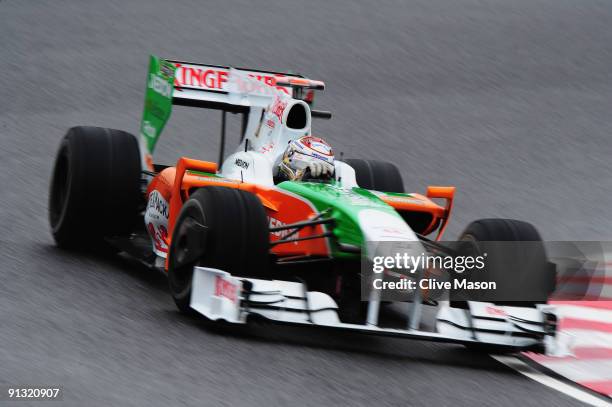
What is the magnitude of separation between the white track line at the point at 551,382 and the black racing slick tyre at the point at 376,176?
8.69ft

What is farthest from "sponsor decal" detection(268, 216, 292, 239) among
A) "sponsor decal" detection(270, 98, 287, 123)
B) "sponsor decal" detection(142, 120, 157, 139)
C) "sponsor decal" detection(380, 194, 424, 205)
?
"sponsor decal" detection(142, 120, 157, 139)

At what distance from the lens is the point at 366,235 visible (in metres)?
7.20

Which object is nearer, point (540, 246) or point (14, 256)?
point (540, 246)

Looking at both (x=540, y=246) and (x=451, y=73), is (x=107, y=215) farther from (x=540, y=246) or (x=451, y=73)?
(x=451, y=73)

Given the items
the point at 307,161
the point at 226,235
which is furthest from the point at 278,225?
the point at 226,235

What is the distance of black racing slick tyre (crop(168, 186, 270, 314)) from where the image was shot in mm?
7207

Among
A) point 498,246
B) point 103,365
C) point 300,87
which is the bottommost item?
point 103,365

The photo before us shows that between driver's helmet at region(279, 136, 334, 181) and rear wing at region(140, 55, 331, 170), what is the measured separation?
1.05 meters

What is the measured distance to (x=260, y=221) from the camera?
730 centimetres

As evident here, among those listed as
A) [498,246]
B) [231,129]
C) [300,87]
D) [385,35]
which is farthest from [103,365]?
[385,35]

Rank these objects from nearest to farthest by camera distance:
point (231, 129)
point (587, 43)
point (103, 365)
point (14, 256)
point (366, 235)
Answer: point (103, 365) → point (366, 235) → point (14, 256) → point (231, 129) → point (587, 43)

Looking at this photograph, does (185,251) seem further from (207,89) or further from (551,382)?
(207,89)

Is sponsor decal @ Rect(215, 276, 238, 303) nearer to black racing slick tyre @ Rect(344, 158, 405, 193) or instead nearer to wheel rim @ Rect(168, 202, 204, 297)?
wheel rim @ Rect(168, 202, 204, 297)

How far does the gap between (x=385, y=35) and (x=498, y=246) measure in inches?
476
